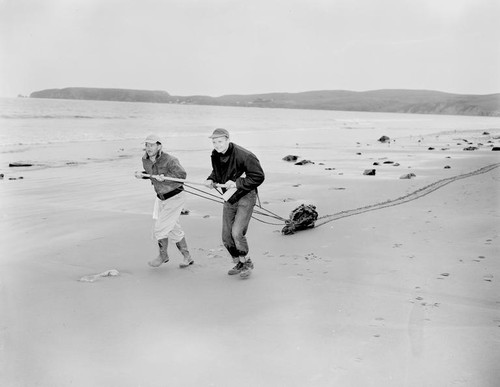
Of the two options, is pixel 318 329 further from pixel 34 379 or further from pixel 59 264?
pixel 59 264

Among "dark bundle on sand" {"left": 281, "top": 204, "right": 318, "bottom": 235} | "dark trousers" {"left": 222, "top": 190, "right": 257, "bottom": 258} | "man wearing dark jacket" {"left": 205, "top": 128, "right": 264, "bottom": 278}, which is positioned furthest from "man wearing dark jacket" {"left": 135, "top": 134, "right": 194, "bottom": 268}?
"dark bundle on sand" {"left": 281, "top": 204, "right": 318, "bottom": 235}

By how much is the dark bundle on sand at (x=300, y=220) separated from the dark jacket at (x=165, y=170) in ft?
6.42

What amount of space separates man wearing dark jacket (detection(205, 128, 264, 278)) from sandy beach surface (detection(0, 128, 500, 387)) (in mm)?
358

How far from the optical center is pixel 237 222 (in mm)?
5871

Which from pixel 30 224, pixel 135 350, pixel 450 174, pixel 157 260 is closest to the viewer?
pixel 135 350

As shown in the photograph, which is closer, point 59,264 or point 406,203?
point 59,264

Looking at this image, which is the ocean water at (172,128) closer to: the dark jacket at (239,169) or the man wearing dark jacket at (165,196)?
the man wearing dark jacket at (165,196)

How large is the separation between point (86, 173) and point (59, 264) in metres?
9.32

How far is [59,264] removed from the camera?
650 centimetres

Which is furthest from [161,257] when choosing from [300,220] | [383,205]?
[383,205]

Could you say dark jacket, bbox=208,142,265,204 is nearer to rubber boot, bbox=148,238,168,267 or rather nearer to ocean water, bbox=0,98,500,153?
rubber boot, bbox=148,238,168,267

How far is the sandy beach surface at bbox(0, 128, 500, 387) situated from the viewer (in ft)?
12.2

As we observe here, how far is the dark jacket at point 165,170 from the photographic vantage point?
629cm

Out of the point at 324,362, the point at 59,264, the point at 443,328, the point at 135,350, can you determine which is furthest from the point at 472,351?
the point at 59,264
